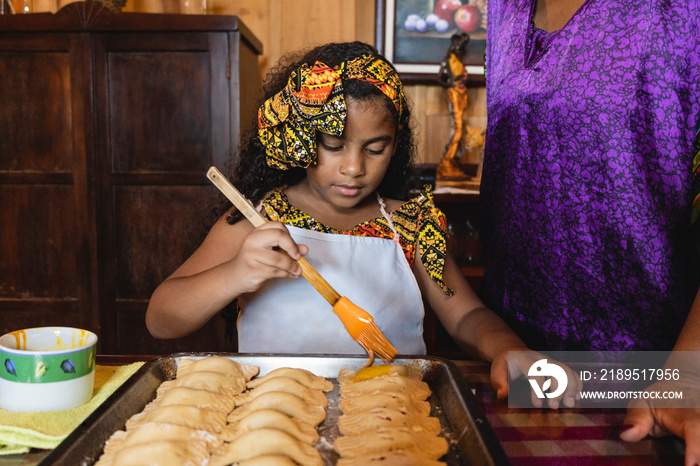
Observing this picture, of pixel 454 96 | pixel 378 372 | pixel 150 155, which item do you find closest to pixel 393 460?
pixel 378 372

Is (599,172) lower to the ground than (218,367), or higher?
higher

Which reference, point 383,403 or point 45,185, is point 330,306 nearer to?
point 383,403

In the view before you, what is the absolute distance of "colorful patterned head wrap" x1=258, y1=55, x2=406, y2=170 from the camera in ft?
3.61

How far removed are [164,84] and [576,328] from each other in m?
1.88

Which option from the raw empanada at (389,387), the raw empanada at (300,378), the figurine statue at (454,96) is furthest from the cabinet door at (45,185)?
the raw empanada at (389,387)

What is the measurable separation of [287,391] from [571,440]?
40cm

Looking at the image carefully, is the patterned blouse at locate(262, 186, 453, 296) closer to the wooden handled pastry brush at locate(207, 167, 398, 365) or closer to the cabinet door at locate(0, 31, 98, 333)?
the wooden handled pastry brush at locate(207, 167, 398, 365)

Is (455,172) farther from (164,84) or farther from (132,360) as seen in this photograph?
(132,360)

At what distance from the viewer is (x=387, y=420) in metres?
0.78

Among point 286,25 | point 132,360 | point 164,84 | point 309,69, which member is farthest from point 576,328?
point 286,25

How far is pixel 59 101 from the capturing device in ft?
7.77

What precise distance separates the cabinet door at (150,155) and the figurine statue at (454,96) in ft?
→ 3.23

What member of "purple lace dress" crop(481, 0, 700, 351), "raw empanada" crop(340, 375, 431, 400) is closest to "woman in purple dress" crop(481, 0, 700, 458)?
"purple lace dress" crop(481, 0, 700, 351)
